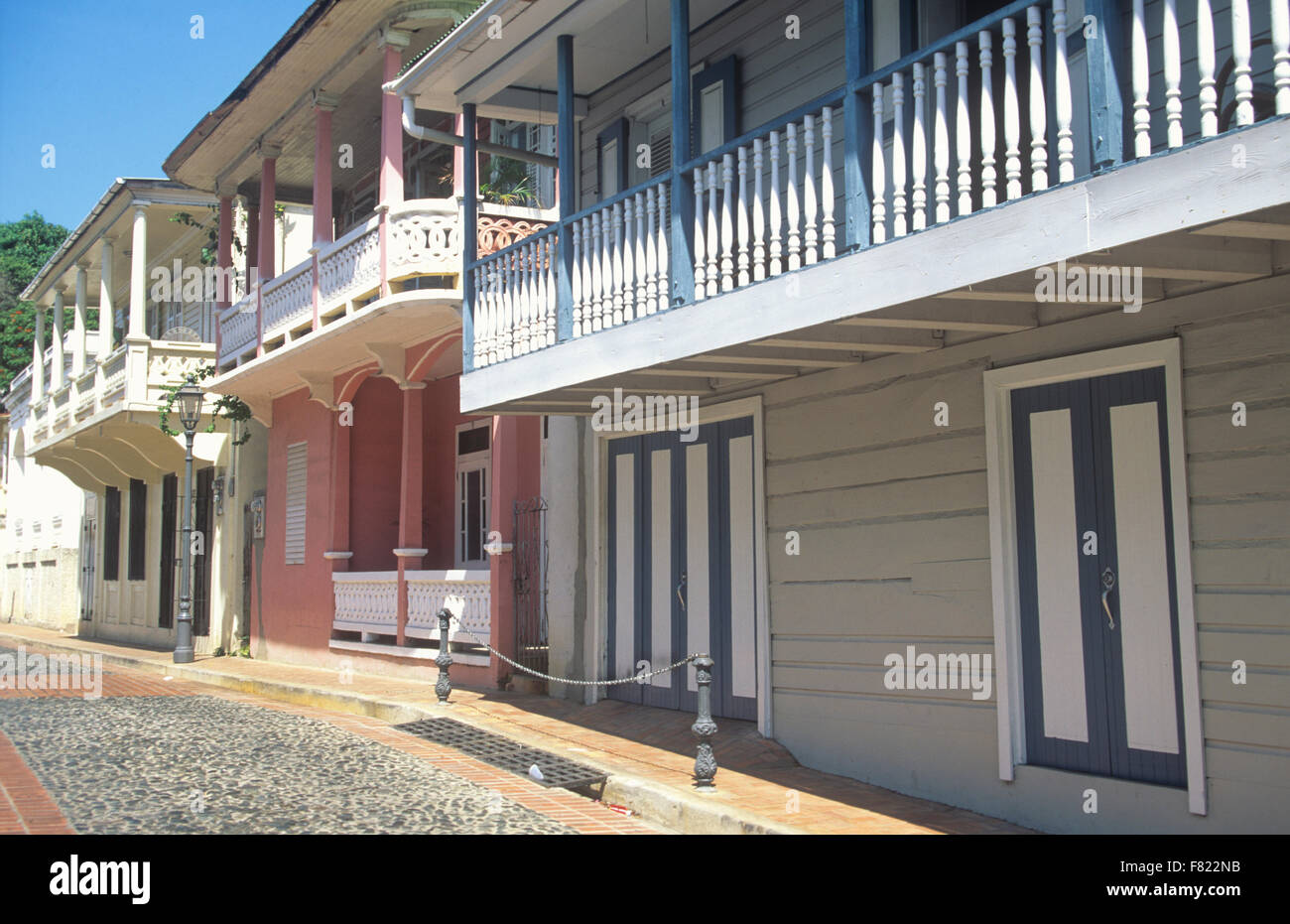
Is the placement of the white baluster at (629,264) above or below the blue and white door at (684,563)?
above

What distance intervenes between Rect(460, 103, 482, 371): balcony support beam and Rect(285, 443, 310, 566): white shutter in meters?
7.31

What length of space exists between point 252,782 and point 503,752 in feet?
6.63

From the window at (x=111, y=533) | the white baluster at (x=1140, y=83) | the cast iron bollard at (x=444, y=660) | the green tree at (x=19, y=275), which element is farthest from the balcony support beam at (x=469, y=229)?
the green tree at (x=19, y=275)

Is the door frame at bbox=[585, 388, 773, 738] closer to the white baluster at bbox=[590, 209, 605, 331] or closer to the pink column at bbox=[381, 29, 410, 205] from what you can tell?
the white baluster at bbox=[590, 209, 605, 331]

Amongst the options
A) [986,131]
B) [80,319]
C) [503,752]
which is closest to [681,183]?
[986,131]

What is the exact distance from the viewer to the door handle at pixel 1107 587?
6.86 m

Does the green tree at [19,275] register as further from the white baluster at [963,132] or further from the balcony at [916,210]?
the white baluster at [963,132]

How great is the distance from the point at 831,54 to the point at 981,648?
4.65m

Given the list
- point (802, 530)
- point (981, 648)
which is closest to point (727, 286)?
point (802, 530)

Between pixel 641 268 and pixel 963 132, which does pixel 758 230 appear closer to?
pixel 641 268

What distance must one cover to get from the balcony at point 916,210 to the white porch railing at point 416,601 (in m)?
3.62

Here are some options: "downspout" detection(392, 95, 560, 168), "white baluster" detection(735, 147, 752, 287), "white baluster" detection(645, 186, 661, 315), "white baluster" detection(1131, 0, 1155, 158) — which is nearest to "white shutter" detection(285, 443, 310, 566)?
"downspout" detection(392, 95, 560, 168)

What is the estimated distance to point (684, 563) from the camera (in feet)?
34.7

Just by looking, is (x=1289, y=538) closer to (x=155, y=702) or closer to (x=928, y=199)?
(x=928, y=199)
